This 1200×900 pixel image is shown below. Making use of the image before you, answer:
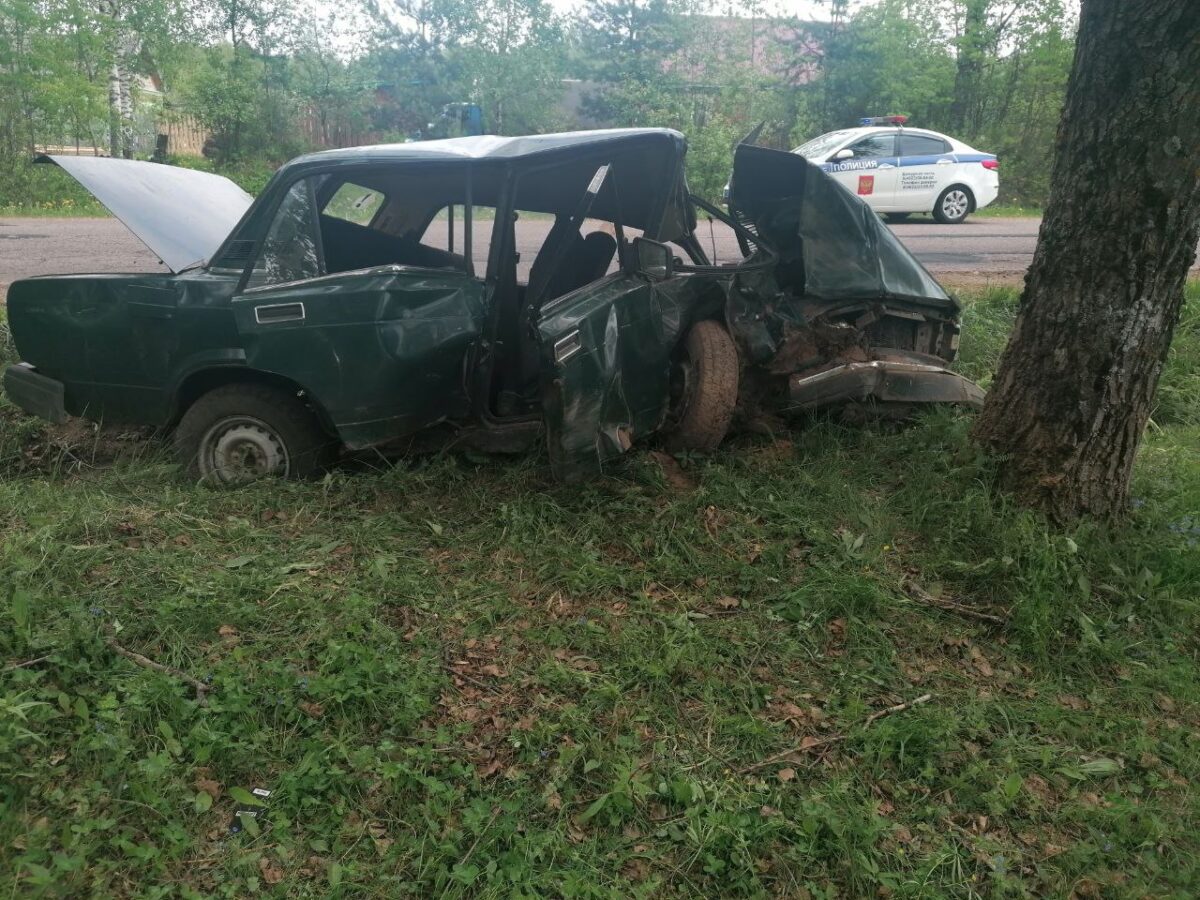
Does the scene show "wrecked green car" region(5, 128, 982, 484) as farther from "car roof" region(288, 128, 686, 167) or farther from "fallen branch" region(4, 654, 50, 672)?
"fallen branch" region(4, 654, 50, 672)

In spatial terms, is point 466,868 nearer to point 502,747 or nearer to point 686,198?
point 502,747

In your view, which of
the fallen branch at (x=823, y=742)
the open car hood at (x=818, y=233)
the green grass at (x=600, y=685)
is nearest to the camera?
the green grass at (x=600, y=685)

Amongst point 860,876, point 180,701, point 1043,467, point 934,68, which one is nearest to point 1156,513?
point 1043,467

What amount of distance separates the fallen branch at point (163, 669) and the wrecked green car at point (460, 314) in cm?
147

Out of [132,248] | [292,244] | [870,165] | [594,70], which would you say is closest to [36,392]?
[292,244]

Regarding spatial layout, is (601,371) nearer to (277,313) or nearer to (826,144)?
(277,313)

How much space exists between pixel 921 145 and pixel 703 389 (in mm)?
11516

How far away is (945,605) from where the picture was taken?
3.70 metres

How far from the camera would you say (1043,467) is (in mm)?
4031

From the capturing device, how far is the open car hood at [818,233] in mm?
4945

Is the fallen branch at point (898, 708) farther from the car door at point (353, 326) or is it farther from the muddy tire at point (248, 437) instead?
the muddy tire at point (248, 437)

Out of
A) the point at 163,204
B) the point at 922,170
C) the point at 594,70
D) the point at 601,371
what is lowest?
the point at 601,371

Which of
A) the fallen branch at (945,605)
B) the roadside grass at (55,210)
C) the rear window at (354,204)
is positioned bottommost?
the fallen branch at (945,605)

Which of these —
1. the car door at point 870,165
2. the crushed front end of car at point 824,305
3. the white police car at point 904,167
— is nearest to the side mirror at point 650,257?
the crushed front end of car at point 824,305
